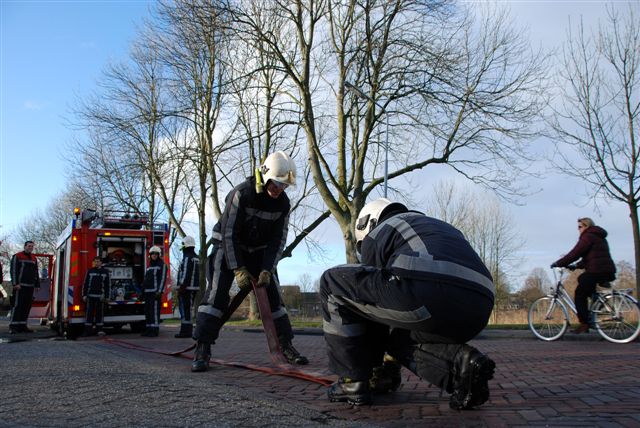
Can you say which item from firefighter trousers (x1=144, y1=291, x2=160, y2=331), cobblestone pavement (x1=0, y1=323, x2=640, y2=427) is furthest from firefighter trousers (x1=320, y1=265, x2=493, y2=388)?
firefighter trousers (x1=144, y1=291, x2=160, y2=331)

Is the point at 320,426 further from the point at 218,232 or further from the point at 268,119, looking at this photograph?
the point at 268,119

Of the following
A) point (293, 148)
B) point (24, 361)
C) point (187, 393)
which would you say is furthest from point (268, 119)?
point (187, 393)

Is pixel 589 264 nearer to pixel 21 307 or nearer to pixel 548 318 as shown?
pixel 548 318

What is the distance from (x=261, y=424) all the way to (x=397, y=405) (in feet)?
3.96

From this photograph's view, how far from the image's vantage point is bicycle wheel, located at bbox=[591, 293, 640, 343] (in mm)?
8922

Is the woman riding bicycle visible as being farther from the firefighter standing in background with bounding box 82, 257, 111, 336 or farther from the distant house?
the distant house

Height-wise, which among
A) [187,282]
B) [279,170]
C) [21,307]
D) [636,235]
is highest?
[636,235]

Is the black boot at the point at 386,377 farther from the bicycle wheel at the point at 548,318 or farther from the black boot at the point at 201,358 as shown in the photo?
the bicycle wheel at the point at 548,318

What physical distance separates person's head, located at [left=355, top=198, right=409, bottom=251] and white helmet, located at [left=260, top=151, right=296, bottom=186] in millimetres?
1457

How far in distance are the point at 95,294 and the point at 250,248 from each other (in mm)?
7745

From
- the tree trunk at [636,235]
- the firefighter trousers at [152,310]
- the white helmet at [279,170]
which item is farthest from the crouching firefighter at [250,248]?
the tree trunk at [636,235]

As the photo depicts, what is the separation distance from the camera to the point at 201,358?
220 inches

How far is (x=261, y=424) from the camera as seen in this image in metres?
3.04

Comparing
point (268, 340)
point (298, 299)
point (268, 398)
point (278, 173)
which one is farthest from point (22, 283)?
point (298, 299)
